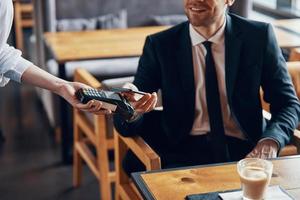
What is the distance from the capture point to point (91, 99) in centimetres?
175

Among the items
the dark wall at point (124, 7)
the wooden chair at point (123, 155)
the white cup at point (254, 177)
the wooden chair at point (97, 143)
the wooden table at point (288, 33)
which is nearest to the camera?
the white cup at point (254, 177)

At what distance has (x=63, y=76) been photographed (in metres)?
3.25

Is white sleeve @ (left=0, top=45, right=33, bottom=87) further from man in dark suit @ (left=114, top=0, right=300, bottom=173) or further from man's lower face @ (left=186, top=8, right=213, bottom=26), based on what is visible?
man's lower face @ (left=186, top=8, right=213, bottom=26)

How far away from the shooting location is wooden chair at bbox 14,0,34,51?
613 centimetres

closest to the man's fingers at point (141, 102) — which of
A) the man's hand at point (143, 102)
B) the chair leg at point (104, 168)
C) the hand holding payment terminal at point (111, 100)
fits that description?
the man's hand at point (143, 102)

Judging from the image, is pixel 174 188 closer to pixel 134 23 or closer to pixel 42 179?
pixel 42 179

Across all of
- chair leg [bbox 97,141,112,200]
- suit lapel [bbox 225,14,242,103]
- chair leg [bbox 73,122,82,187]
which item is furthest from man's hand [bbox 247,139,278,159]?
chair leg [bbox 73,122,82,187]

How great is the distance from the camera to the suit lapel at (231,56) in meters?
2.11

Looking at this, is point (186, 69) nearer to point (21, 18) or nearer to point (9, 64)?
point (9, 64)

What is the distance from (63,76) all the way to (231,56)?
1.38m

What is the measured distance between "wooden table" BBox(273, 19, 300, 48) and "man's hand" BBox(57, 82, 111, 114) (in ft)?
5.81

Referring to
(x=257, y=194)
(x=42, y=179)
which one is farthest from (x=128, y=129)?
(x=42, y=179)

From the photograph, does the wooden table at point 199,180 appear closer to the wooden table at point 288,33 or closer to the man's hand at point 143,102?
the man's hand at point 143,102

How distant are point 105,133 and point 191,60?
783mm
